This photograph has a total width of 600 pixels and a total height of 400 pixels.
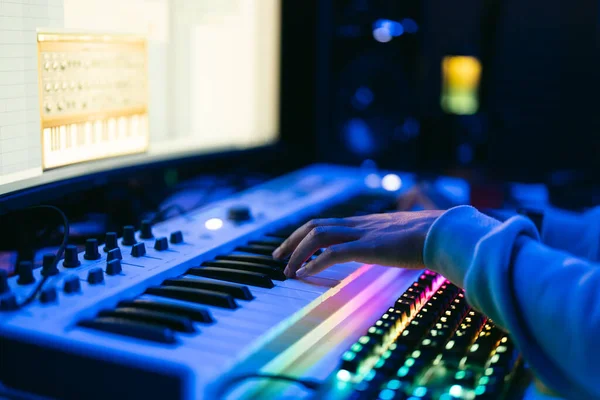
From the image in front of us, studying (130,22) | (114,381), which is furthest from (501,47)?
(114,381)

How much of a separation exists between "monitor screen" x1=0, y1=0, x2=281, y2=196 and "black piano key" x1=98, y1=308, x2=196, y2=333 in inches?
11.5

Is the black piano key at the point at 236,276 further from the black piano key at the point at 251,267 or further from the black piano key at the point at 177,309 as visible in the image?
the black piano key at the point at 177,309

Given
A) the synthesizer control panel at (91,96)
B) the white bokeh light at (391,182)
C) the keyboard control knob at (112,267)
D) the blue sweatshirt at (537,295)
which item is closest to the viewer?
the blue sweatshirt at (537,295)

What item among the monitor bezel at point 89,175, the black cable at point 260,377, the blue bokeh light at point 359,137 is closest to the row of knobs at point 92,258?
the monitor bezel at point 89,175

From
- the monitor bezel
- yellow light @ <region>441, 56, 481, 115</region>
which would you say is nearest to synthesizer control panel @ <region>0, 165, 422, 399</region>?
the monitor bezel

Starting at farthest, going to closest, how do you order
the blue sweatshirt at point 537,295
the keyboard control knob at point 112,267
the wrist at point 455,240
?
the keyboard control knob at point 112,267 → the wrist at point 455,240 → the blue sweatshirt at point 537,295

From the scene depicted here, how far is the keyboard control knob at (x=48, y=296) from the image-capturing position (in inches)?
27.4

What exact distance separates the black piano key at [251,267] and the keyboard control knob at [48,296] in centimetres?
23

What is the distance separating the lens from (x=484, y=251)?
0.65 meters

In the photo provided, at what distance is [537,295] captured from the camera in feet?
2.01

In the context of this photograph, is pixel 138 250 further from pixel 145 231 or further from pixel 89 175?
pixel 89 175

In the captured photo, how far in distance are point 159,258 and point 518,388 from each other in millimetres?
485

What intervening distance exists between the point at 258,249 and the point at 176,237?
122 mm

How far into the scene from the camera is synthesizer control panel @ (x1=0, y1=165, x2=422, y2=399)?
588mm
